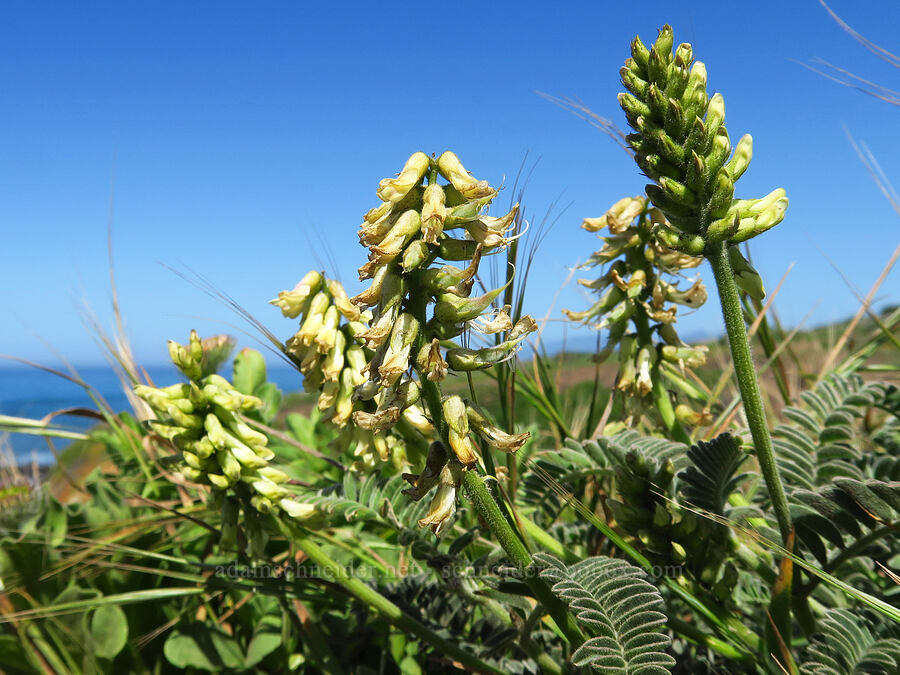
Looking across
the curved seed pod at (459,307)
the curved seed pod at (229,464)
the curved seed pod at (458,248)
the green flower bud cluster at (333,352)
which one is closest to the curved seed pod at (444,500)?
the curved seed pod at (459,307)

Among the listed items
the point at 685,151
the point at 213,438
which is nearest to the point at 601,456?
the point at 685,151

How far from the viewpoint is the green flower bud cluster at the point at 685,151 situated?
110 cm

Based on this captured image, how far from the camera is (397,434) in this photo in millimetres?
1777

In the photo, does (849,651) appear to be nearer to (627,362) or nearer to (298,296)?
(627,362)

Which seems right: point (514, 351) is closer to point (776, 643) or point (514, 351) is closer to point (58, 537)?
point (776, 643)

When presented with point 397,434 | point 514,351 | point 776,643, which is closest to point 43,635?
point 397,434

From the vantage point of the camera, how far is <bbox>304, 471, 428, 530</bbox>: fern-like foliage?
1654mm

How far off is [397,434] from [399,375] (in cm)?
71

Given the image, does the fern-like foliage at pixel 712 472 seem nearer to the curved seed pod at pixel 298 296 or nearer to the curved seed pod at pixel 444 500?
the curved seed pod at pixel 444 500

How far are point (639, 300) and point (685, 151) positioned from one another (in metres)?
0.86

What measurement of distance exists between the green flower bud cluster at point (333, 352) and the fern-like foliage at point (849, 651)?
3.18 ft

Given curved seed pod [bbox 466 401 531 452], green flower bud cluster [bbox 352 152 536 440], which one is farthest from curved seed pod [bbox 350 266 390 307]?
curved seed pod [bbox 466 401 531 452]

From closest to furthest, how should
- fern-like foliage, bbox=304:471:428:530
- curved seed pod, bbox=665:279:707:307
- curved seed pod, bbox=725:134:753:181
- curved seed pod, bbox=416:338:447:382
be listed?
1. curved seed pod, bbox=416:338:447:382
2. curved seed pod, bbox=725:134:753:181
3. fern-like foliage, bbox=304:471:428:530
4. curved seed pod, bbox=665:279:707:307

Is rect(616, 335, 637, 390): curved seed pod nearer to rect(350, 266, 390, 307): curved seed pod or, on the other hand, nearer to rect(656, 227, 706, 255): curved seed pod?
rect(656, 227, 706, 255): curved seed pod
